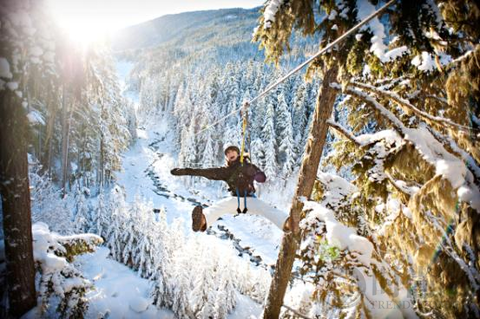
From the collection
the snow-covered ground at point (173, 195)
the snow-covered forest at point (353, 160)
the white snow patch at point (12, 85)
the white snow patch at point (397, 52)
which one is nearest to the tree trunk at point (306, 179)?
the snow-covered forest at point (353, 160)

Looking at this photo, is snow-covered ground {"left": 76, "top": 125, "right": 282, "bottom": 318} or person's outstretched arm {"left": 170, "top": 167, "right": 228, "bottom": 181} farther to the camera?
snow-covered ground {"left": 76, "top": 125, "right": 282, "bottom": 318}

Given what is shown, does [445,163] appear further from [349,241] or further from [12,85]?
[12,85]

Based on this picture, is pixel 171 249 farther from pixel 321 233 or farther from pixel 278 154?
pixel 278 154

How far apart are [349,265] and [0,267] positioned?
601cm

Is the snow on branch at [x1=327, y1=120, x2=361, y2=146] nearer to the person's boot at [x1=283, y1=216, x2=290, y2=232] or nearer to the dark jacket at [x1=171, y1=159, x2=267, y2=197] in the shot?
the dark jacket at [x1=171, y1=159, x2=267, y2=197]

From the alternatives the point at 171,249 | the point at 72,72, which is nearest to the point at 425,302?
the point at 72,72

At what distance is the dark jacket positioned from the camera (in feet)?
15.5

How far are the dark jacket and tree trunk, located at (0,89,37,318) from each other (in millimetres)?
2570

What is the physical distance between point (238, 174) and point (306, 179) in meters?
1.25

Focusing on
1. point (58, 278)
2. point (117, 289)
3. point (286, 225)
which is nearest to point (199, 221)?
point (286, 225)

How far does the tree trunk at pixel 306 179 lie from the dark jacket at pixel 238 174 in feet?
2.54

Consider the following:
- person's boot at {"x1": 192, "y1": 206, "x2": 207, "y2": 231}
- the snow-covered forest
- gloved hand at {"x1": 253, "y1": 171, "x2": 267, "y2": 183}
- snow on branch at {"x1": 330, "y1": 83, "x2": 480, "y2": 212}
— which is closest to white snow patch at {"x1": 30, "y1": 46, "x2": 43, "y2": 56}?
the snow-covered forest

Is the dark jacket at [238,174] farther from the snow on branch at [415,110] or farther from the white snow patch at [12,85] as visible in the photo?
the white snow patch at [12,85]

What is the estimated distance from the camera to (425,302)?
3.74 meters
